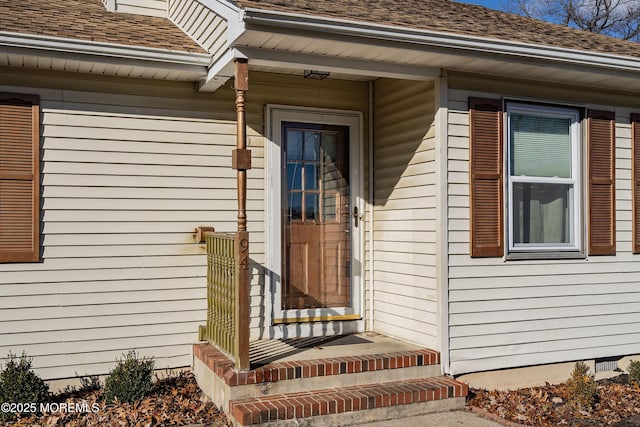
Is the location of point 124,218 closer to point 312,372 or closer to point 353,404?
point 312,372

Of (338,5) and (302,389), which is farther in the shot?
(338,5)

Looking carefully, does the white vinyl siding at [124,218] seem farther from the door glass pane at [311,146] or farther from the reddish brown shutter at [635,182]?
the reddish brown shutter at [635,182]

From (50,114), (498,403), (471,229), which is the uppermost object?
(50,114)

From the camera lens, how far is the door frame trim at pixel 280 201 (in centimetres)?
637

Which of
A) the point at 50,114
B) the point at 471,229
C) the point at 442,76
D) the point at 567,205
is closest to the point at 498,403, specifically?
the point at 471,229

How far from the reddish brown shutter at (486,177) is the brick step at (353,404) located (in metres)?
1.30

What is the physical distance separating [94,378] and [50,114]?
2.28 meters

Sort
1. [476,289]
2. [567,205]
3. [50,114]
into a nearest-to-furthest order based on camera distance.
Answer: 1. [50,114]
2. [476,289]
3. [567,205]

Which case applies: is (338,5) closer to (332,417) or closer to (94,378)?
(332,417)

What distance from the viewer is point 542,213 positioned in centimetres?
643

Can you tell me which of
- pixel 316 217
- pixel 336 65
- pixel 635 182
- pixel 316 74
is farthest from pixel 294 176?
pixel 635 182

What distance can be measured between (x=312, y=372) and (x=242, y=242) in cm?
119

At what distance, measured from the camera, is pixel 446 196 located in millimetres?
5801

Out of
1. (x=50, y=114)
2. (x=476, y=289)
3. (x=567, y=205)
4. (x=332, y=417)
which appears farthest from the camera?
(x=567, y=205)
